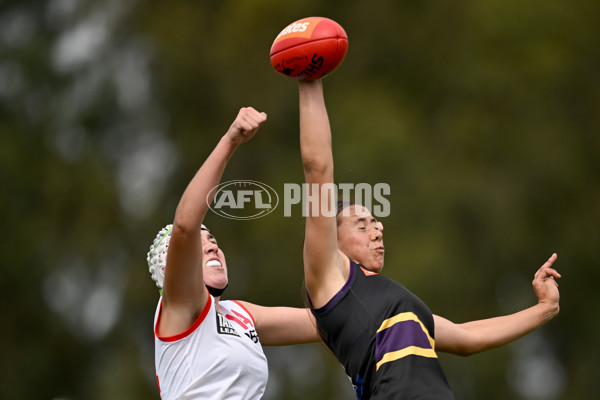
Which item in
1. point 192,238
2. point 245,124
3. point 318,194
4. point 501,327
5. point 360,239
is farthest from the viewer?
point 501,327

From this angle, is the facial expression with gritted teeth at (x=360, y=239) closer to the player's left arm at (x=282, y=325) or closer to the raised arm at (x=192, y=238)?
the raised arm at (x=192, y=238)

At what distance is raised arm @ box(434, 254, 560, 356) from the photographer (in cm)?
598

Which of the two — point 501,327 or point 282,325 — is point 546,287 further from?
point 282,325

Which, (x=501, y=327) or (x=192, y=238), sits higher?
(x=192, y=238)

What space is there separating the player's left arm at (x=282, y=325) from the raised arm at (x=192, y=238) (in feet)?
2.29

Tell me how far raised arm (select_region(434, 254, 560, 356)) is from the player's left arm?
76 centimetres

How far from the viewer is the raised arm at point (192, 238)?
17.0 feet

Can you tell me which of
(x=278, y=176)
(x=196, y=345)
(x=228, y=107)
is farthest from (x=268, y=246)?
(x=196, y=345)

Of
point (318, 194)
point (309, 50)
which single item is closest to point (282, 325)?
point (318, 194)

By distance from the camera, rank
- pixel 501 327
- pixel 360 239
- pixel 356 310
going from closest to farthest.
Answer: pixel 356 310 < pixel 360 239 < pixel 501 327

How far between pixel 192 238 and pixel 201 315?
19.0 inches

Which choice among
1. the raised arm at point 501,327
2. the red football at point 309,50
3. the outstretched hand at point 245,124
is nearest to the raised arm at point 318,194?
the red football at point 309,50

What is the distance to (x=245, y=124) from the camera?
5.12 meters

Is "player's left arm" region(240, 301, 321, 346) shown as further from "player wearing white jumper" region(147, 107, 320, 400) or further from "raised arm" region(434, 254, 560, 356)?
"raised arm" region(434, 254, 560, 356)
